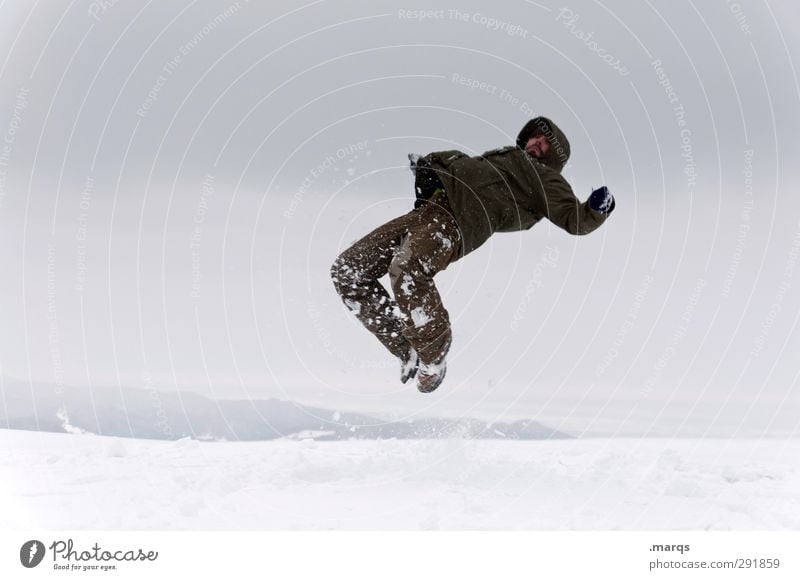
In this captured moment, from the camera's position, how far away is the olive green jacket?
17.5 ft

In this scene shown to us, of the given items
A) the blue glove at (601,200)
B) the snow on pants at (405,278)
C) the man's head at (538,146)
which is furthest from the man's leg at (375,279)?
the blue glove at (601,200)

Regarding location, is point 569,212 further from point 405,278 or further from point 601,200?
point 405,278

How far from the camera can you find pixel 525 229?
5.66 metres

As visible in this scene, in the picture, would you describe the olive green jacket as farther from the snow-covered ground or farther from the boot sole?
the snow-covered ground

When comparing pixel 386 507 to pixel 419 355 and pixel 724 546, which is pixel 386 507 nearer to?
pixel 419 355

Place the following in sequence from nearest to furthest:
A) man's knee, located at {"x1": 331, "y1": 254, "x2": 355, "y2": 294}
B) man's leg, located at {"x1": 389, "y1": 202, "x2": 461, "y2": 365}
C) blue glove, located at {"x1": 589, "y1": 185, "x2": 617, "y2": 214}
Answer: blue glove, located at {"x1": 589, "y1": 185, "x2": 617, "y2": 214} → man's leg, located at {"x1": 389, "y1": 202, "x2": 461, "y2": 365} → man's knee, located at {"x1": 331, "y1": 254, "x2": 355, "y2": 294}

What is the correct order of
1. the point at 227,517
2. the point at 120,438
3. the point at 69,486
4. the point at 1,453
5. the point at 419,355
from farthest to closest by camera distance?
the point at 120,438
the point at 1,453
the point at 69,486
the point at 227,517
the point at 419,355

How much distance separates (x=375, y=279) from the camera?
574 cm

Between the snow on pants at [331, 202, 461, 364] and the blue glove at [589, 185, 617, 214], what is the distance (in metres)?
1.00

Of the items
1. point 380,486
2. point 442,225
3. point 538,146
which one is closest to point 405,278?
point 442,225

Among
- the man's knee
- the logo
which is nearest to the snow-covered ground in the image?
the logo

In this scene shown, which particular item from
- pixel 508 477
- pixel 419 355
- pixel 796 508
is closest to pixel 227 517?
pixel 419 355

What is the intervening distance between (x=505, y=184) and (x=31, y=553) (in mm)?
4350

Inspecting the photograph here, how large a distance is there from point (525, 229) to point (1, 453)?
5.06 metres
